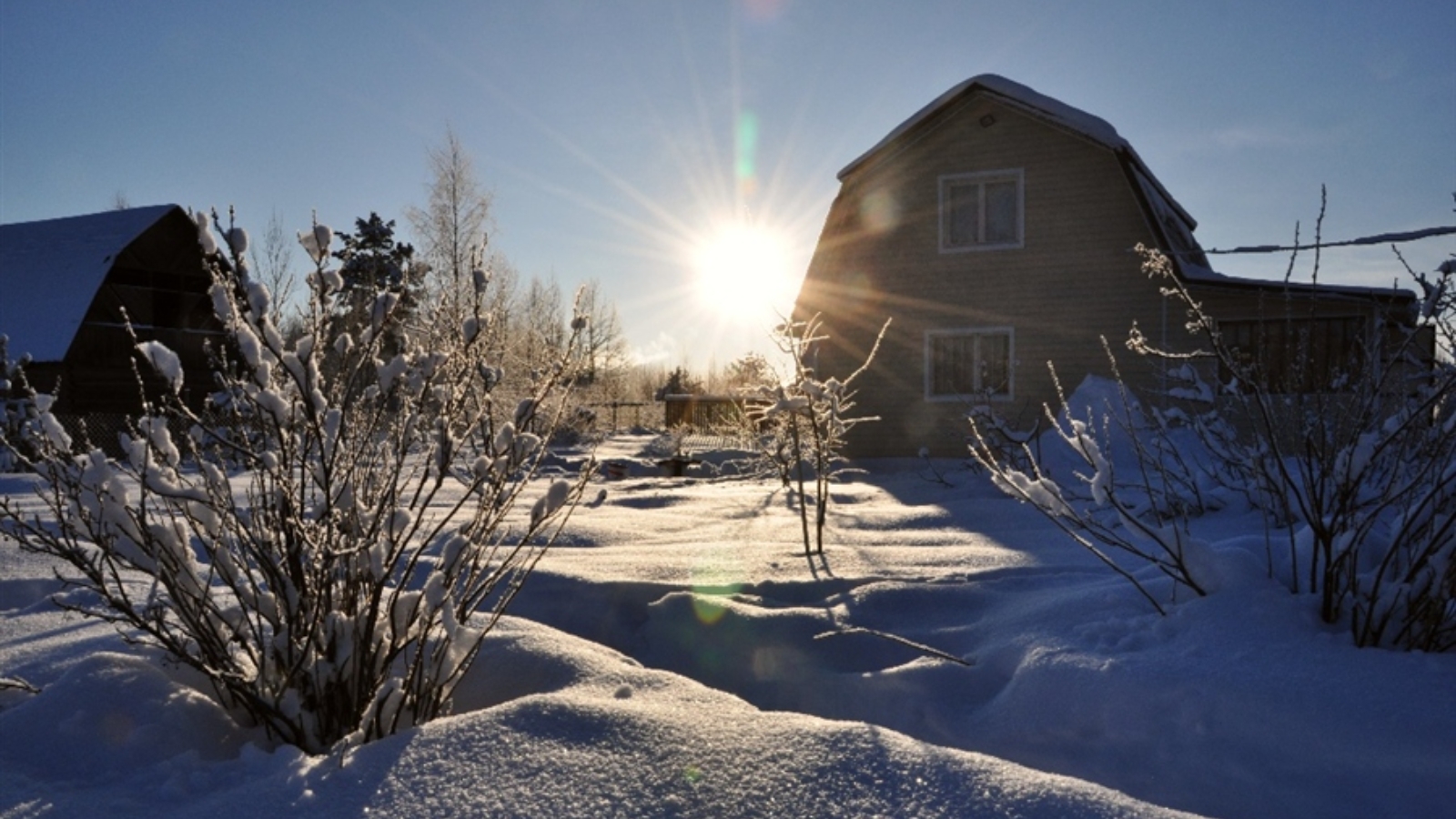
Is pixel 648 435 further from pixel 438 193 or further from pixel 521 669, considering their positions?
pixel 521 669

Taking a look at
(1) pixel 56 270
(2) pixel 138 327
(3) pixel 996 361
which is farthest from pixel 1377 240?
(1) pixel 56 270

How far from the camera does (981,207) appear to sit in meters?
13.6

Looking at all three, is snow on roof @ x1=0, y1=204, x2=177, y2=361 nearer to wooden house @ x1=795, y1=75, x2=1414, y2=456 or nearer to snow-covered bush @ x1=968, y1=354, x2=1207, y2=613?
wooden house @ x1=795, y1=75, x2=1414, y2=456

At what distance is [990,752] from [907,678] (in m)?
0.49

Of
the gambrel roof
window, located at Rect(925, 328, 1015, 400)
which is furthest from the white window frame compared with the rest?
window, located at Rect(925, 328, 1015, 400)

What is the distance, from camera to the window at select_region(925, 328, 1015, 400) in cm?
1334

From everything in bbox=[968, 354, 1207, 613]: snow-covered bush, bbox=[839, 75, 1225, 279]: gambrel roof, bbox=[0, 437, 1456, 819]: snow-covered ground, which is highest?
bbox=[839, 75, 1225, 279]: gambrel roof

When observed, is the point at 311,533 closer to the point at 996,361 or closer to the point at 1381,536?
the point at 1381,536

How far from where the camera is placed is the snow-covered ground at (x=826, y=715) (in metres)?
1.71

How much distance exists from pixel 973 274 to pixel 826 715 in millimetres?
11661

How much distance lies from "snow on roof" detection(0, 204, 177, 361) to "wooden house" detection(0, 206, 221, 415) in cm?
3

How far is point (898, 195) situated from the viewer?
14.0 m

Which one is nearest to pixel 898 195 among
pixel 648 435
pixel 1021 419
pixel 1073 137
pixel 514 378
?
pixel 1073 137

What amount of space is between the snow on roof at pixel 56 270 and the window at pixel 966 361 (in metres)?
16.4
